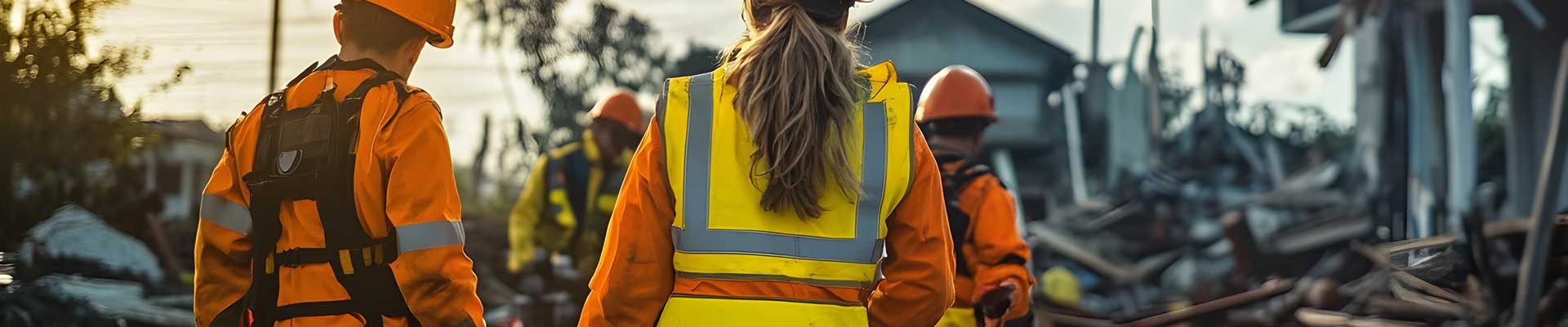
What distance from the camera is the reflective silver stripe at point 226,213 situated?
101 inches

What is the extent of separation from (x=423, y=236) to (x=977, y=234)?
72.4 inches

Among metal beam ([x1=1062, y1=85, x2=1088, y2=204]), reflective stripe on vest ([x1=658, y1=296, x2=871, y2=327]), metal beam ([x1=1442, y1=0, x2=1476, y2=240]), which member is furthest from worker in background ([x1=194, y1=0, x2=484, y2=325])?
metal beam ([x1=1062, y1=85, x2=1088, y2=204])

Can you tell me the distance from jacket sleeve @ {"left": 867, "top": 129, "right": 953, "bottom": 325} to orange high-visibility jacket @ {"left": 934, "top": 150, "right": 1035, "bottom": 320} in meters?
1.38

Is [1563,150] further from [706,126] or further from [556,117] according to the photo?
[556,117]

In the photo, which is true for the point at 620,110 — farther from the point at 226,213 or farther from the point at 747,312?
the point at 747,312

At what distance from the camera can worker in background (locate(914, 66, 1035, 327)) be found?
373 centimetres

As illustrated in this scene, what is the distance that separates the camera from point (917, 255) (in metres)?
2.35

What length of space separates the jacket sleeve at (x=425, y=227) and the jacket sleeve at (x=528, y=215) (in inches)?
181

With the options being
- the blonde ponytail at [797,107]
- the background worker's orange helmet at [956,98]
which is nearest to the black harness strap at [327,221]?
the blonde ponytail at [797,107]

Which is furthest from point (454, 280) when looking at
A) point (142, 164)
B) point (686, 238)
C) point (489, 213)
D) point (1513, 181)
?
point (489, 213)

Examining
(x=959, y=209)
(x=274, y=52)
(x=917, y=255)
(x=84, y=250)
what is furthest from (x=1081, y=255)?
(x=917, y=255)

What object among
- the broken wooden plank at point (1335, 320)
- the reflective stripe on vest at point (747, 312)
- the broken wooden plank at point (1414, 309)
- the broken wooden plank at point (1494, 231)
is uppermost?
the reflective stripe on vest at point (747, 312)

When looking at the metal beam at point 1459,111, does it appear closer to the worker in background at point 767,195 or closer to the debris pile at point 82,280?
the worker in background at point 767,195

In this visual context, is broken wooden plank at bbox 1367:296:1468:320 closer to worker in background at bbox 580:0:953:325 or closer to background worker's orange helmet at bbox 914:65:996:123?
background worker's orange helmet at bbox 914:65:996:123
